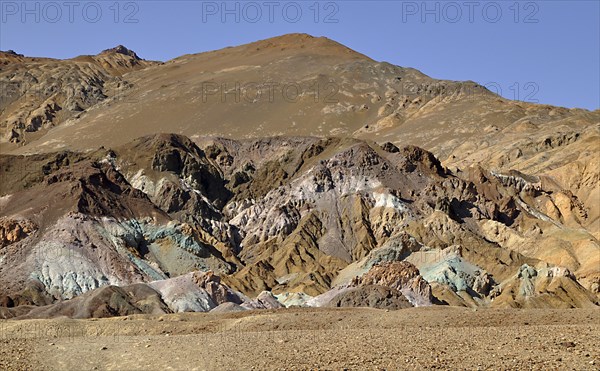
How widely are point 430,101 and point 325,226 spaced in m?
93.4

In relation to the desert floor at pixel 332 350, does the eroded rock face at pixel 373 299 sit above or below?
below

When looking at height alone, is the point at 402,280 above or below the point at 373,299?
below

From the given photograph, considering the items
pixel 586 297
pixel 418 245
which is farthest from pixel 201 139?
pixel 586 297

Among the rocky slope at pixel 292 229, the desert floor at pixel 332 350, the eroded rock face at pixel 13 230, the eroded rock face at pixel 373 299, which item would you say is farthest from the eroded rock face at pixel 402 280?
the desert floor at pixel 332 350

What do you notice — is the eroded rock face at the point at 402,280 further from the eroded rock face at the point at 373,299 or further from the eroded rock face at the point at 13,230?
the eroded rock face at the point at 13,230

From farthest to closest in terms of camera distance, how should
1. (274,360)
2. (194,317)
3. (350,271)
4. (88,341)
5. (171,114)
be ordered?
(171,114) < (350,271) < (194,317) < (88,341) < (274,360)

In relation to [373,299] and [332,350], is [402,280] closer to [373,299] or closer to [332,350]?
[373,299]

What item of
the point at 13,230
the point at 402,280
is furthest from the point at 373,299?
the point at 13,230

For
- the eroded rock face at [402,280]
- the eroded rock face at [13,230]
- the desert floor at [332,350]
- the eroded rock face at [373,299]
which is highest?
the desert floor at [332,350]

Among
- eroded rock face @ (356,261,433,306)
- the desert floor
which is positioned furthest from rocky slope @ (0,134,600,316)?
the desert floor

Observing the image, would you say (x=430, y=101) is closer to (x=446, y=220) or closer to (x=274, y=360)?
(x=446, y=220)

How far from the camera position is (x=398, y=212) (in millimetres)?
108812

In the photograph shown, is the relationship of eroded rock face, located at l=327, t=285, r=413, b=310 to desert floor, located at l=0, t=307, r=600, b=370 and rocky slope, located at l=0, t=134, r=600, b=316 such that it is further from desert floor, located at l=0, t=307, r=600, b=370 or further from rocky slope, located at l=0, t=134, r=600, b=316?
desert floor, located at l=0, t=307, r=600, b=370

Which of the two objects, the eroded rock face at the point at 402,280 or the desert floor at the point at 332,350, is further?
the eroded rock face at the point at 402,280
